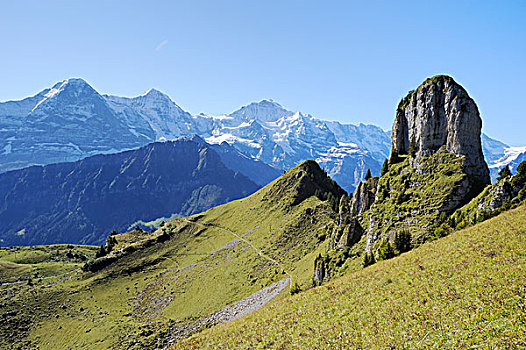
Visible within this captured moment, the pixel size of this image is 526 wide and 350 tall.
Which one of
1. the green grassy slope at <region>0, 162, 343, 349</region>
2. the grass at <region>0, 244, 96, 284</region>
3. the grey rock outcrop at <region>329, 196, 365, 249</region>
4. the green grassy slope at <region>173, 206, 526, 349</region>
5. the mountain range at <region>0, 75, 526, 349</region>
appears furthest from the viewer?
the grass at <region>0, 244, 96, 284</region>

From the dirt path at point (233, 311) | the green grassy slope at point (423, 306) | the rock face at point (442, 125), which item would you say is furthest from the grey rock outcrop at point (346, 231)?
the green grassy slope at point (423, 306)

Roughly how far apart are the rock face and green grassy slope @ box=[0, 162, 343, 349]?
1764 inches

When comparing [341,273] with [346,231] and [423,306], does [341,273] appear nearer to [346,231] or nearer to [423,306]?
[346,231]

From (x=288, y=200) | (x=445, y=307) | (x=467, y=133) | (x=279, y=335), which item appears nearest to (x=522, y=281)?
(x=445, y=307)

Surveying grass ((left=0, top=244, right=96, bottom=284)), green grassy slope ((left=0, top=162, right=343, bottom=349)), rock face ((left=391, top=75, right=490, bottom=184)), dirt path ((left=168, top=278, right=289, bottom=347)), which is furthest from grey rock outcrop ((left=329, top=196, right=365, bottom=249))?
grass ((left=0, top=244, right=96, bottom=284))

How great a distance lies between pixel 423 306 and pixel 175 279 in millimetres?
117176

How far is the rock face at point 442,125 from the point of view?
6681 cm

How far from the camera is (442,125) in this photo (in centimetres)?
7181

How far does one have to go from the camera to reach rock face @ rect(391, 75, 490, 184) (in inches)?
2630

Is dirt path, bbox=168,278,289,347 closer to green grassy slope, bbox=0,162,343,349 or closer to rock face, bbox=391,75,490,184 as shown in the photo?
green grassy slope, bbox=0,162,343,349

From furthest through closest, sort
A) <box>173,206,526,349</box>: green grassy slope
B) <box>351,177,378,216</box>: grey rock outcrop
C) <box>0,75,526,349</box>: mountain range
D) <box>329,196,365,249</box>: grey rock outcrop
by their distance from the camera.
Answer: <box>351,177,378,216</box>: grey rock outcrop
<box>329,196,365,249</box>: grey rock outcrop
<box>0,75,526,349</box>: mountain range
<box>173,206,526,349</box>: green grassy slope

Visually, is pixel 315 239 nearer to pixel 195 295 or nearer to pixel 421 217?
pixel 195 295

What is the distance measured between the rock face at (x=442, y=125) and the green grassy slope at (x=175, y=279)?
44818mm

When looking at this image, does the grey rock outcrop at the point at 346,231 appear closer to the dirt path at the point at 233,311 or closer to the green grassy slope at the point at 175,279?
the green grassy slope at the point at 175,279
